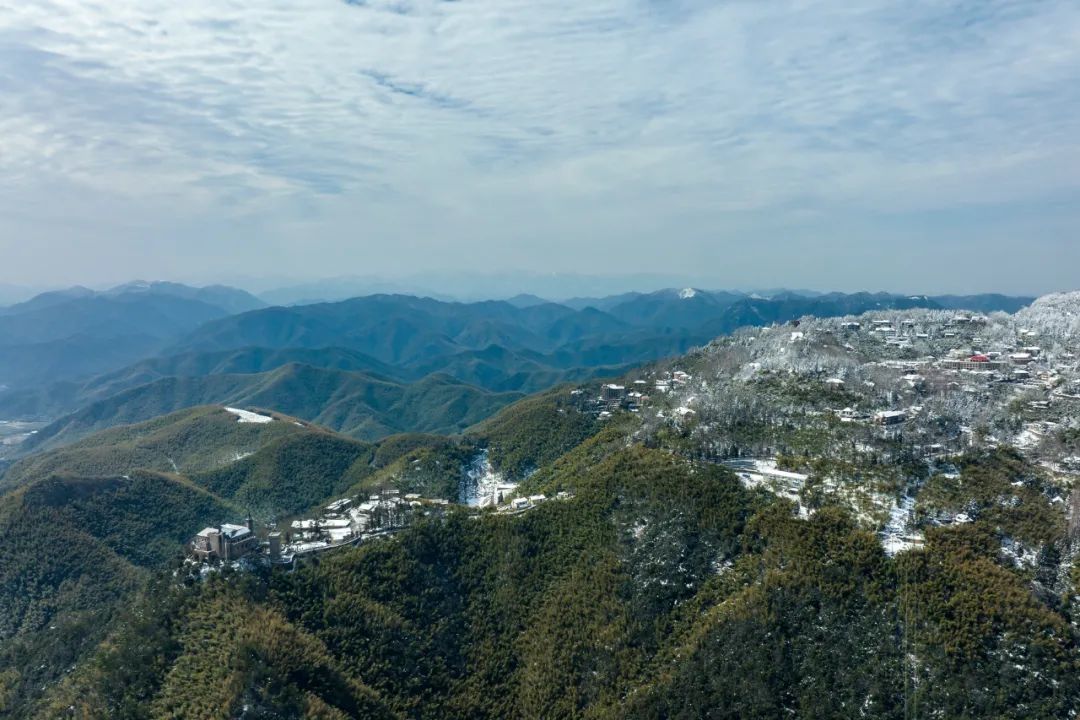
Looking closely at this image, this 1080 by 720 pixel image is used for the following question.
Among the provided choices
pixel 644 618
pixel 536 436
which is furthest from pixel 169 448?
pixel 644 618

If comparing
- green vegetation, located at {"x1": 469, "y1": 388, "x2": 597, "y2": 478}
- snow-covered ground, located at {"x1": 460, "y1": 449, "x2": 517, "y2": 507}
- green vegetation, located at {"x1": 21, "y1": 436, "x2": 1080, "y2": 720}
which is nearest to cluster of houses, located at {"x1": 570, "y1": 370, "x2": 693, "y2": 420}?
green vegetation, located at {"x1": 469, "y1": 388, "x2": 597, "y2": 478}

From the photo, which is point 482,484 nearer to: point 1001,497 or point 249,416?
point 1001,497

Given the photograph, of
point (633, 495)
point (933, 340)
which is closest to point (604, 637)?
point (633, 495)

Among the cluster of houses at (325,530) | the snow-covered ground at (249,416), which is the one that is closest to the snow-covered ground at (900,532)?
Answer: the cluster of houses at (325,530)

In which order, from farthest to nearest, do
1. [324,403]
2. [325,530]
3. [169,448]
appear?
[324,403] → [169,448] → [325,530]

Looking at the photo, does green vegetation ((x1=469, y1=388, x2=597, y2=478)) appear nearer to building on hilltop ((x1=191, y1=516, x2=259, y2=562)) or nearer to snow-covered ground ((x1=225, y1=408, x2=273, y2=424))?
building on hilltop ((x1=191, y1=516, x2=259, y2=562))
